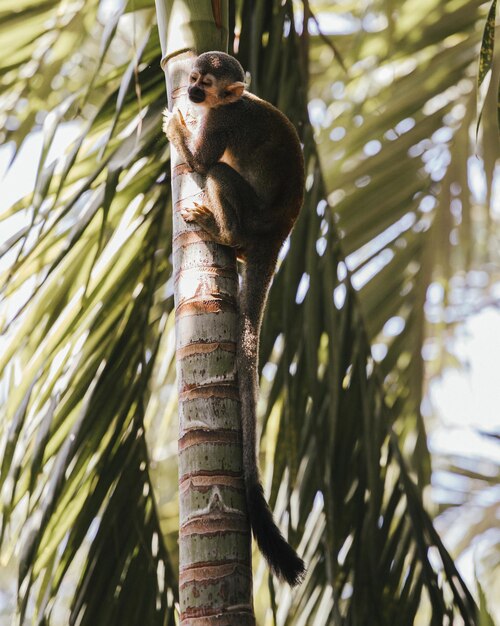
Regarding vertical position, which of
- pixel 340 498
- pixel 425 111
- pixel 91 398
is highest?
pixel 425 111

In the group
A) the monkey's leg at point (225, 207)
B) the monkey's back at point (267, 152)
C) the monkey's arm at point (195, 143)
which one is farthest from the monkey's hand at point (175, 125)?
the monkey's back at point (267, 152)

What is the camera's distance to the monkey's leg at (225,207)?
2844mm

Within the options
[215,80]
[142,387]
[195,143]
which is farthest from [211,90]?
[142,387]

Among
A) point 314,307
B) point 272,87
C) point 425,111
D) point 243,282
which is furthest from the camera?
point 425,111

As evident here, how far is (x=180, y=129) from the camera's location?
120 inches

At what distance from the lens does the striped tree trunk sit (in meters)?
2.32

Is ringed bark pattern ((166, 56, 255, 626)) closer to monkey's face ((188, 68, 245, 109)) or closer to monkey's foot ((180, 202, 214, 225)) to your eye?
monkey's foot ((180, 202, 214, 225))

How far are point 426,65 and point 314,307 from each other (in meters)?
2.39

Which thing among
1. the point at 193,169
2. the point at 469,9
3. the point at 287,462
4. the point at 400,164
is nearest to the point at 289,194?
the point at 193,169

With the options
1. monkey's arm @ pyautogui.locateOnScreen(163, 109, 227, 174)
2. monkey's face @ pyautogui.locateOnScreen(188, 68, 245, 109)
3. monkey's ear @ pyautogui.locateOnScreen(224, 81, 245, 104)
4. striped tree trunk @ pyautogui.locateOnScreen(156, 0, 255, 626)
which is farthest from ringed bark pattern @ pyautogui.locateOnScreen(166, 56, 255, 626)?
monkey's ear @ pyautogui.locateOnScreen(224, 81, 245, 104)

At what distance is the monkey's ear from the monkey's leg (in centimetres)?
29

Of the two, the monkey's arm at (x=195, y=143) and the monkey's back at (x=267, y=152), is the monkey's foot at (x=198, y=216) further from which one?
the monkey's back at (x=267, y=152)

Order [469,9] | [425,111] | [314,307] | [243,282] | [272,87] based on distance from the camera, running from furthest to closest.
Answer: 1. [425,111]
2. [469,9]
3. [272,87]
4. [314,307]
5. [243,282]

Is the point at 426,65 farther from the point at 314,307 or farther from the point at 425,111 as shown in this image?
the point at 314,307
